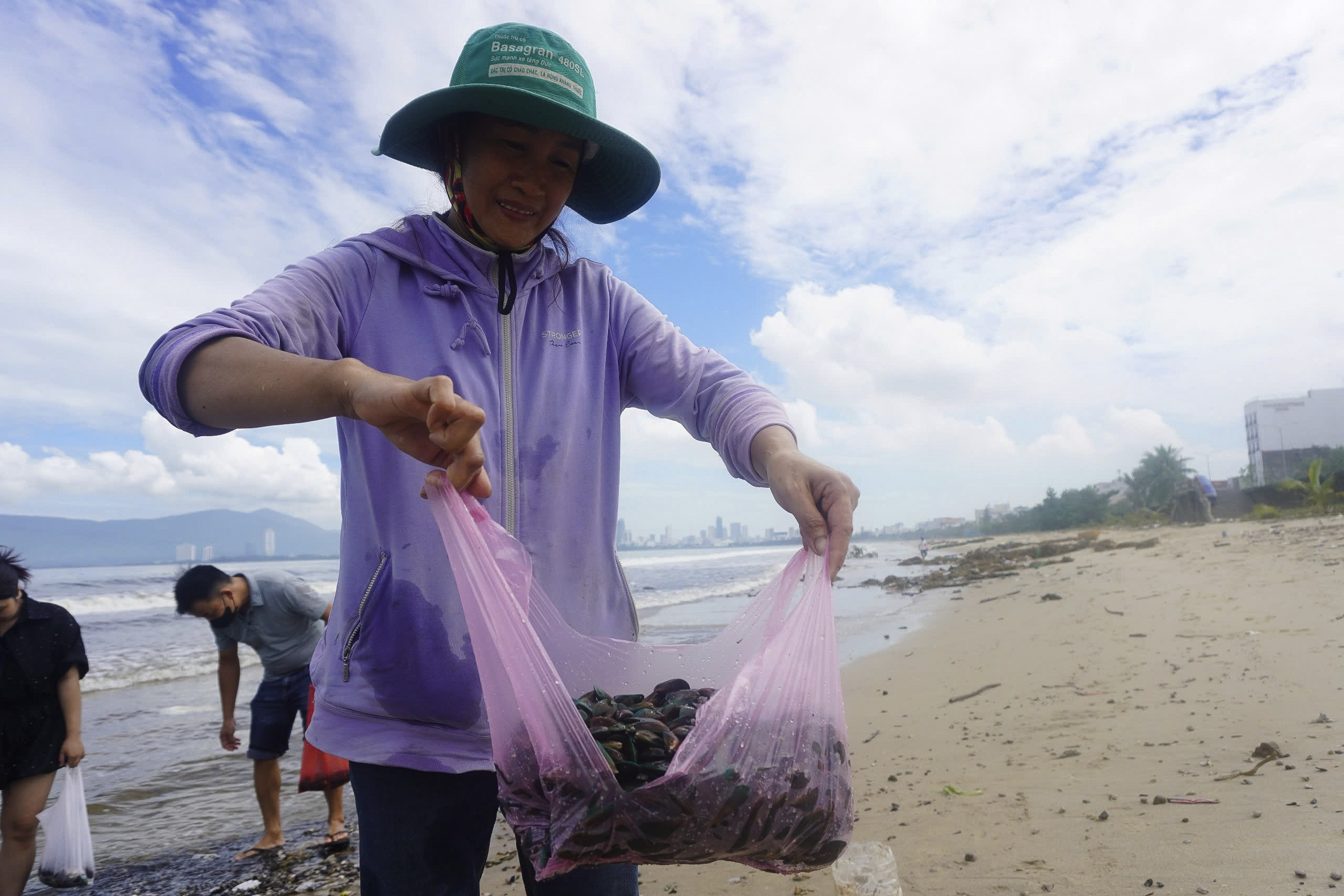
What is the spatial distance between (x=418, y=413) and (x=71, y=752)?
4.25m

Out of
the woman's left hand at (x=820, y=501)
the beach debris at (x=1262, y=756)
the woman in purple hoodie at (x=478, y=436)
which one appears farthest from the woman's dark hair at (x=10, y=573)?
the beach debris at (x=1262, y=756)

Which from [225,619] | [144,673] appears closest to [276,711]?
[225,619]

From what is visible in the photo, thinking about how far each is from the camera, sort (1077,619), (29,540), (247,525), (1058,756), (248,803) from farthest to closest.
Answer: (247,525) < (29,540) < (1077,619) < (248,803) < (1058,756)

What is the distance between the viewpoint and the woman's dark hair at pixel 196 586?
4688 millimetres

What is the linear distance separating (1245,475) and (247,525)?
134 m

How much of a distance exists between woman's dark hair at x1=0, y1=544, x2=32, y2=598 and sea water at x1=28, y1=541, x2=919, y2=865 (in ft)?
6.13

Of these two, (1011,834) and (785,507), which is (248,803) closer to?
(1011,834)

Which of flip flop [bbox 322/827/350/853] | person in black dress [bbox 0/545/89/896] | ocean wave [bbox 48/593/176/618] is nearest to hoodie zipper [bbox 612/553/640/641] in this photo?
person in black dress [bbox 0/545/89/896]

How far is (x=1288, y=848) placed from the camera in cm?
256

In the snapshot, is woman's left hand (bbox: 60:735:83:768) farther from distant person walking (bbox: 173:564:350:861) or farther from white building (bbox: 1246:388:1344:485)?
white building (bbox: 1246:388:1344:485)

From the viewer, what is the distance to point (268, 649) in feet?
16.0

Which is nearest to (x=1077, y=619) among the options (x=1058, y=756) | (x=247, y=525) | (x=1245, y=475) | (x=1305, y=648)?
(x=1305, y=648)

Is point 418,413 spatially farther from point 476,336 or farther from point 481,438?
point 476,336

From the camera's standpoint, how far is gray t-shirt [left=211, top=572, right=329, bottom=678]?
16.0 feet
